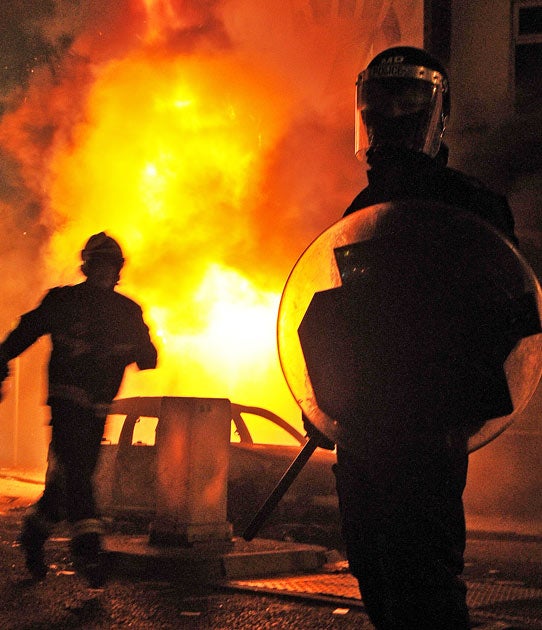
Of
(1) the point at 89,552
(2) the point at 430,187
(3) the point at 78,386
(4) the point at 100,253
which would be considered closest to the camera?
(2) the point at 430,187

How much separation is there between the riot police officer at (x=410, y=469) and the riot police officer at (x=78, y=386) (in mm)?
3264

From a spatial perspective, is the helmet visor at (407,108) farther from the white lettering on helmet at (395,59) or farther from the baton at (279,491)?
the baton at (279,491)

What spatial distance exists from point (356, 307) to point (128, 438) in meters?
6.35

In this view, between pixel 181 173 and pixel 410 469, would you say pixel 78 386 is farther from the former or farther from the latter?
pixel 181 173

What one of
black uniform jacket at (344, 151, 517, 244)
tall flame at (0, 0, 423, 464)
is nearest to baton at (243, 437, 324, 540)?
black uniform jacket at (344, 151, 517, 244)

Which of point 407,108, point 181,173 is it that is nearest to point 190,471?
point 407,108

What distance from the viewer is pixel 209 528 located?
671cm

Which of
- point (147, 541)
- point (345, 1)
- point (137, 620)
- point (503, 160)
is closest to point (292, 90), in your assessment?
point (345, 1)

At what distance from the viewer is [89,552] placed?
557 centimetres

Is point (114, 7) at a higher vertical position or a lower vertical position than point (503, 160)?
higher

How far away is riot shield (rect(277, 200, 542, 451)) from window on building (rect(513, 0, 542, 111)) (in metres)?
10.7

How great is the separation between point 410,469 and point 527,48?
37.1 ft

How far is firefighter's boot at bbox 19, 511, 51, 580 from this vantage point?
18.5 ft

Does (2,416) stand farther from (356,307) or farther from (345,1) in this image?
(356,307)
